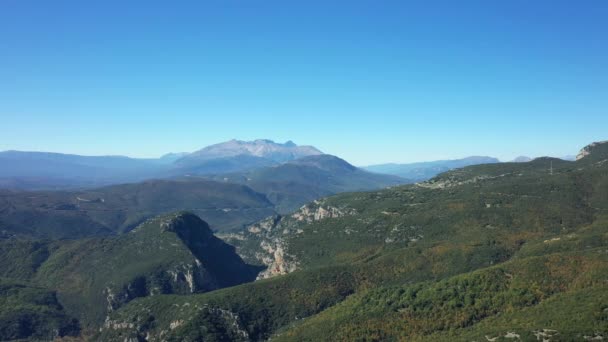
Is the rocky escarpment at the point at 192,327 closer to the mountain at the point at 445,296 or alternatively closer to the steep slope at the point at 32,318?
the mountain at the point at 445,296

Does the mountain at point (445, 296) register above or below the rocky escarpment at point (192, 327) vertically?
above

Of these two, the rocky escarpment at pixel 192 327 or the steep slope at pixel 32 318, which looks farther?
the steep slope at pixel 32 318

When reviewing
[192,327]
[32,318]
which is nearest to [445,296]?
[192,327]

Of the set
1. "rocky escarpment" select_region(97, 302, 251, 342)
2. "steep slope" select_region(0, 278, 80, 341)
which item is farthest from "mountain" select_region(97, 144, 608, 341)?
"steep slope" select_region(0, 278, 80, 341)

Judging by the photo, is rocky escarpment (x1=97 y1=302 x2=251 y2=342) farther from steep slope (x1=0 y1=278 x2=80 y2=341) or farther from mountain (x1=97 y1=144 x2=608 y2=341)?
A: steep slope (x1=0 y1=278 x2=80 y2=341)

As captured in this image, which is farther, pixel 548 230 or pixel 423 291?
pixel 548 230

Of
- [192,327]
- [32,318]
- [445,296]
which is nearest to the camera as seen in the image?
[445,296]

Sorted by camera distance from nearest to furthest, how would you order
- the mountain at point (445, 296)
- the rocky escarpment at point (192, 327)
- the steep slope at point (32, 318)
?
the mountain at point (445, 296), the rocky escarpment at point (192, 327), the steep slope at point (32, 318)

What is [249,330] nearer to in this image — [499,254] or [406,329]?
[406,329]

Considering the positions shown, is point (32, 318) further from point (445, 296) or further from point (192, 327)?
point (445, 296)

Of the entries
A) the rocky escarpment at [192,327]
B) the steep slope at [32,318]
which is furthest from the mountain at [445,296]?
the steep slope at [32,318]

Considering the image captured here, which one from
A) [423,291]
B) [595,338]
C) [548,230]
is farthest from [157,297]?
[548,230]
